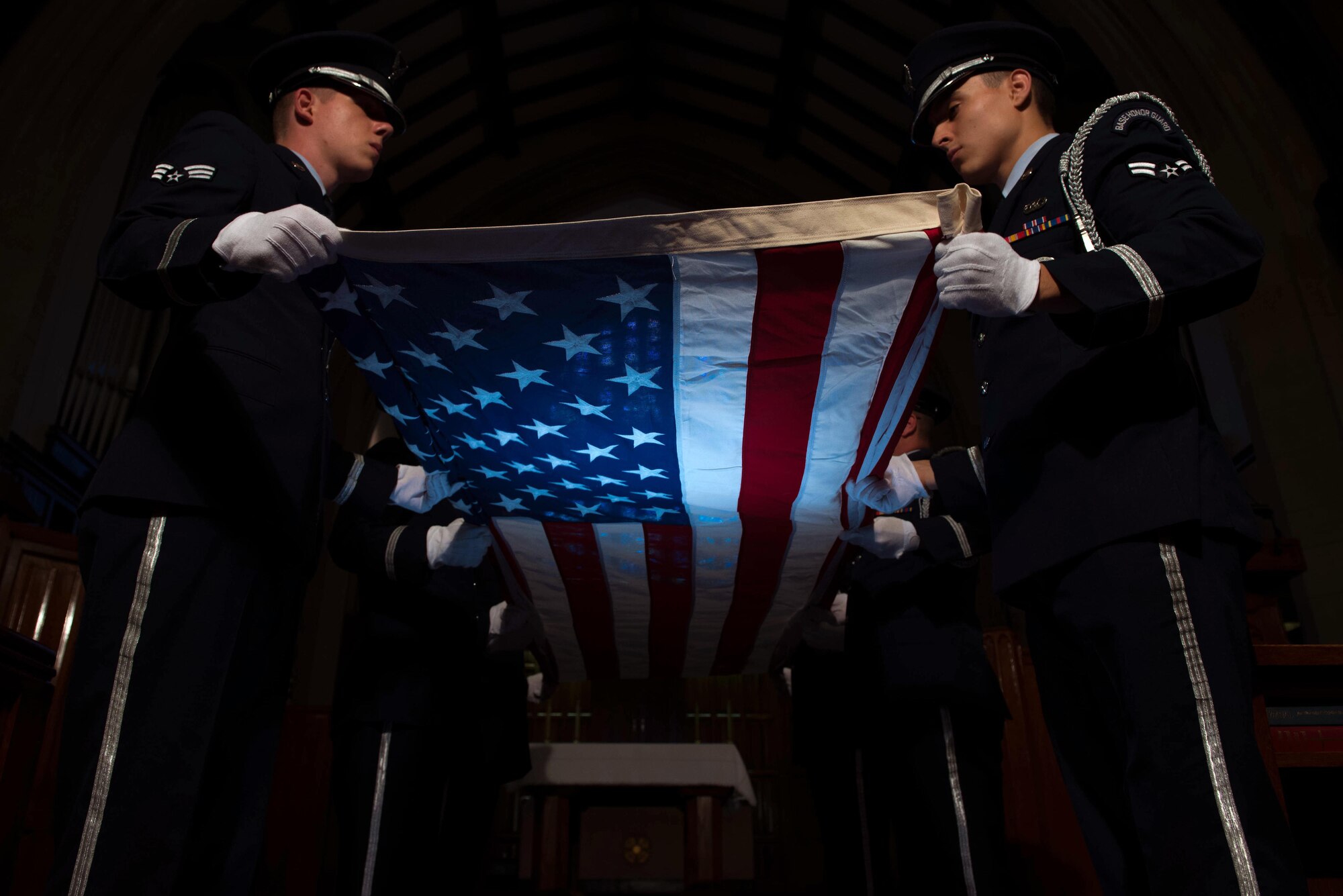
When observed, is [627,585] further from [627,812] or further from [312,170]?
[627,812]

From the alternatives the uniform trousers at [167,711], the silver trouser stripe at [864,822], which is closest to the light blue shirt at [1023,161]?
the uniform trousers at [167,711]

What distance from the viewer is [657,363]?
1.72 meters

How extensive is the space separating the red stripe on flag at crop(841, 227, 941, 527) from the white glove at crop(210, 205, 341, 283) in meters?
0.92

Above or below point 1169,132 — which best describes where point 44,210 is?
above

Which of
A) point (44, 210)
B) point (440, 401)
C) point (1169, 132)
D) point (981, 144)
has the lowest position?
point (440, 401)

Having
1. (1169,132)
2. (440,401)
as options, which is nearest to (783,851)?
(440,401)

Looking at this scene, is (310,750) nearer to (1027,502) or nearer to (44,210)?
Answer: (44,210)

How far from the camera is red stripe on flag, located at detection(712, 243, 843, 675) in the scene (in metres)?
1.53

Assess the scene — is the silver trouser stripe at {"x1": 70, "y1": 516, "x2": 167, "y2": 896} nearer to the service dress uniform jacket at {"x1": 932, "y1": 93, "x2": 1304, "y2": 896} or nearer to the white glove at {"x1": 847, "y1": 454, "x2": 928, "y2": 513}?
the service dress uniform jacket at {"x1": 932, "y1": 93, "x2": 1304, "y2": 896}

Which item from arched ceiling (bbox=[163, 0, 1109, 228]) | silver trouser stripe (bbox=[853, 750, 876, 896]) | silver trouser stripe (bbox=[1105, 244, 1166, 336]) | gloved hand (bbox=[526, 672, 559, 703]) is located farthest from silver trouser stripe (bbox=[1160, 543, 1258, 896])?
arched ceiling (bbox=[163, 0, 1109, 228])

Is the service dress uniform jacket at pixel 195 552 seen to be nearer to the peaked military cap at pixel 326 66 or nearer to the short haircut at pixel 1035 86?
the peaked military cap at pixel 326 66

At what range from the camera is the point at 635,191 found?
29.2 feet

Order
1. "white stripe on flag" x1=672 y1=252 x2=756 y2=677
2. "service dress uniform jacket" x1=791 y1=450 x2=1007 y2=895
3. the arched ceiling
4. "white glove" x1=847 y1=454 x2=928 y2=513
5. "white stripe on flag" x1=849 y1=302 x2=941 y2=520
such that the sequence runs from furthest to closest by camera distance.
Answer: the arched ceiling → "service dress uniform jacket" x1=791 y1=450 x2=1007 y2=895 → "white glove" x1=847 y1=454 x2=928 y2=513 → "white stripe on flag" x1=849 y1=302 x2=941 y2=520 → "white stripe on flag" x1=672 y1=252 x2=756 y2=677

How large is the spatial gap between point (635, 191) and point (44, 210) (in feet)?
18.1
